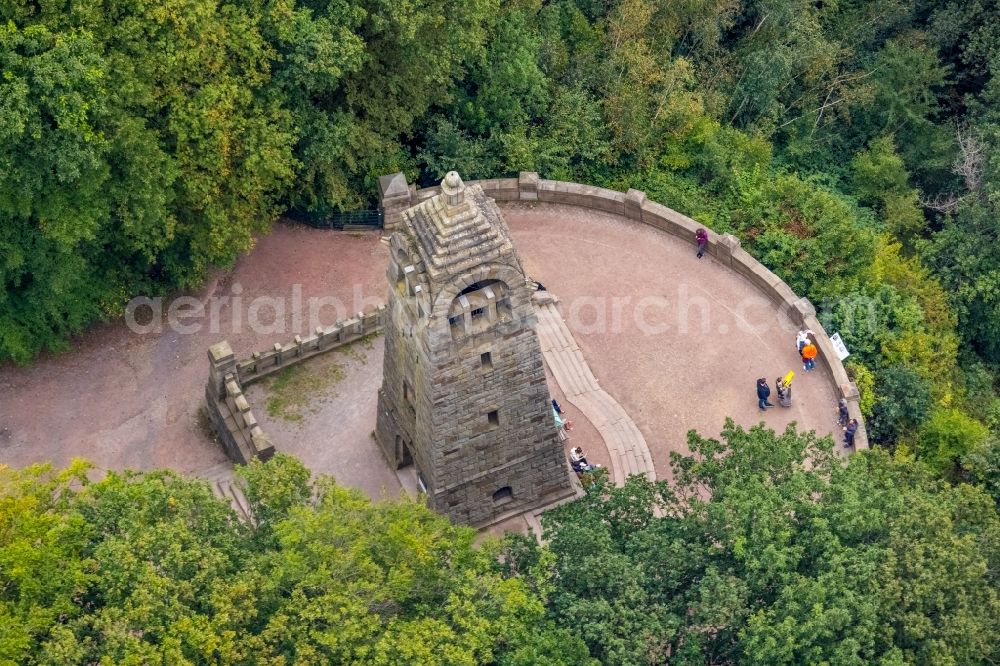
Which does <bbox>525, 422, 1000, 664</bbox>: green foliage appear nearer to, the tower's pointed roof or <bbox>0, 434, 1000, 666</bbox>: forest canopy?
<bbox>0, 434, 1000, 666</bbox>: forest canopy

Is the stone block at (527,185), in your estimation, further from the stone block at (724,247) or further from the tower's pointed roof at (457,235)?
the tower's pointed roof at (457,235)

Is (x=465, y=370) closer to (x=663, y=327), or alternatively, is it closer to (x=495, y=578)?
(x=495, y=578)

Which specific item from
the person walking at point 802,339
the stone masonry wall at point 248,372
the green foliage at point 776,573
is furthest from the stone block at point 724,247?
the green foliage at point 776,573

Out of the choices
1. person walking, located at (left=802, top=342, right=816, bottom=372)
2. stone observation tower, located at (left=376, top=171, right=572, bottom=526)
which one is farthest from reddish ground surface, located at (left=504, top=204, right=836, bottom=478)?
stone observation tower, located at (left=376, top=171, right=572, bottom=526)

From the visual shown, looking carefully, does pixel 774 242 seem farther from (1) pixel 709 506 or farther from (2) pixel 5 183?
(2) pixel 5 183

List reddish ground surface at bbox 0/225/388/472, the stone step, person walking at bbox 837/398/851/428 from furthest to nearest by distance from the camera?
person walking at bbox 837/398/851/428, the stone step, reddish ground surface at bbox 0/225/388/472

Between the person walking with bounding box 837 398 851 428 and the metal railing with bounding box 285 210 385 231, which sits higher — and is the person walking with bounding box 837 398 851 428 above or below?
below
